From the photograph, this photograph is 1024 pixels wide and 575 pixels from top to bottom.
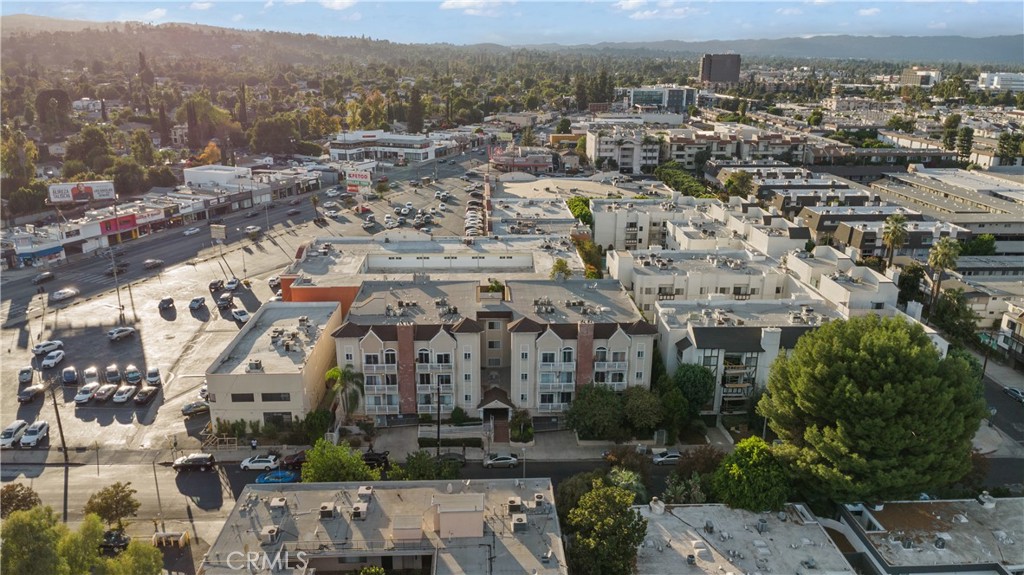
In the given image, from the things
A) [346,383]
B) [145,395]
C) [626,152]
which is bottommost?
[145,395]

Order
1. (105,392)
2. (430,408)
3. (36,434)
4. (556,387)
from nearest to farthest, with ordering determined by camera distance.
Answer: (36,434) < (556,387) < (430,408) < (105,392)

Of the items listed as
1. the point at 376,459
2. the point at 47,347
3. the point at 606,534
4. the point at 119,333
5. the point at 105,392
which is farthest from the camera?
the point at 119,333

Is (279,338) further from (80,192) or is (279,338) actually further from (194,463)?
(80,192)

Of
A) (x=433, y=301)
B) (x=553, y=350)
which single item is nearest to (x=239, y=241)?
(x=433, y=301)

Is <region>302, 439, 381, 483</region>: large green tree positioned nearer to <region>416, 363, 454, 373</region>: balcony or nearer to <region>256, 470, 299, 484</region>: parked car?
<region>256, 470, 299, 484</region>: parked car

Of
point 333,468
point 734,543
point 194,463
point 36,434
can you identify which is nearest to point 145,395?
point 36,434

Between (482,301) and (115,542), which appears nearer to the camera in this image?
(115,542)

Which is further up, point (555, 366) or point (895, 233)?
point (895, 233)

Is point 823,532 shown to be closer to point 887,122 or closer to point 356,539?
point 356,539
